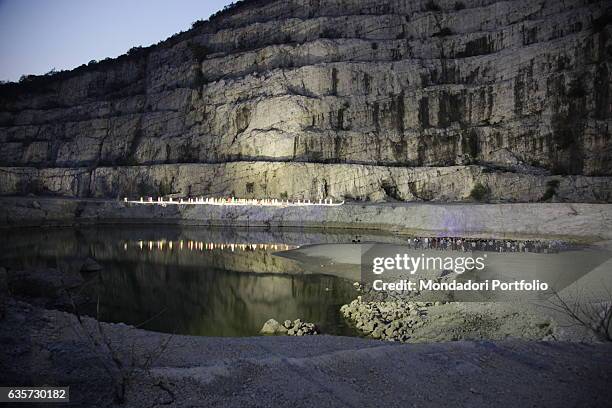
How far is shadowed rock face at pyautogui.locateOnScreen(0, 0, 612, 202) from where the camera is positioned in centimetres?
4356

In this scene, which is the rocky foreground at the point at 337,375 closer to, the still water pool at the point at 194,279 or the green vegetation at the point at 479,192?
the still water pool at the point at 194,279

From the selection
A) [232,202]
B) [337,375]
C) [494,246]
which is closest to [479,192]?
[494,246]

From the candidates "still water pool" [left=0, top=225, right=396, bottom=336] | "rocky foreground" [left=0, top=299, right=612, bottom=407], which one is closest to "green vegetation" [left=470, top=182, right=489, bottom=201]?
"still water pool" [left=0, top=225, right=396, bottom=336]

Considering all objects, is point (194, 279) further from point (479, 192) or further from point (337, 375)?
point (479, 192)

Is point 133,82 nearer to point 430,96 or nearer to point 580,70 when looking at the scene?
point 430,96

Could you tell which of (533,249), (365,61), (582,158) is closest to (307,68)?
(365,61)

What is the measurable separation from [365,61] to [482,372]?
49720mm

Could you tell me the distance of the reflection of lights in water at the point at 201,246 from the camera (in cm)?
3192

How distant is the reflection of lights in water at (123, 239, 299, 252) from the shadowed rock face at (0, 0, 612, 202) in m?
15.5

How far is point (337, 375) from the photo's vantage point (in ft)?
25.1

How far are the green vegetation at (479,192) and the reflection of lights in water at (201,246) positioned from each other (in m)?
20.5

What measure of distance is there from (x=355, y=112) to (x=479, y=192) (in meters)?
16.7

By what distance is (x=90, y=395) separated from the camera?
6426mm

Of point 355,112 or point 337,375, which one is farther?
point 355,112
